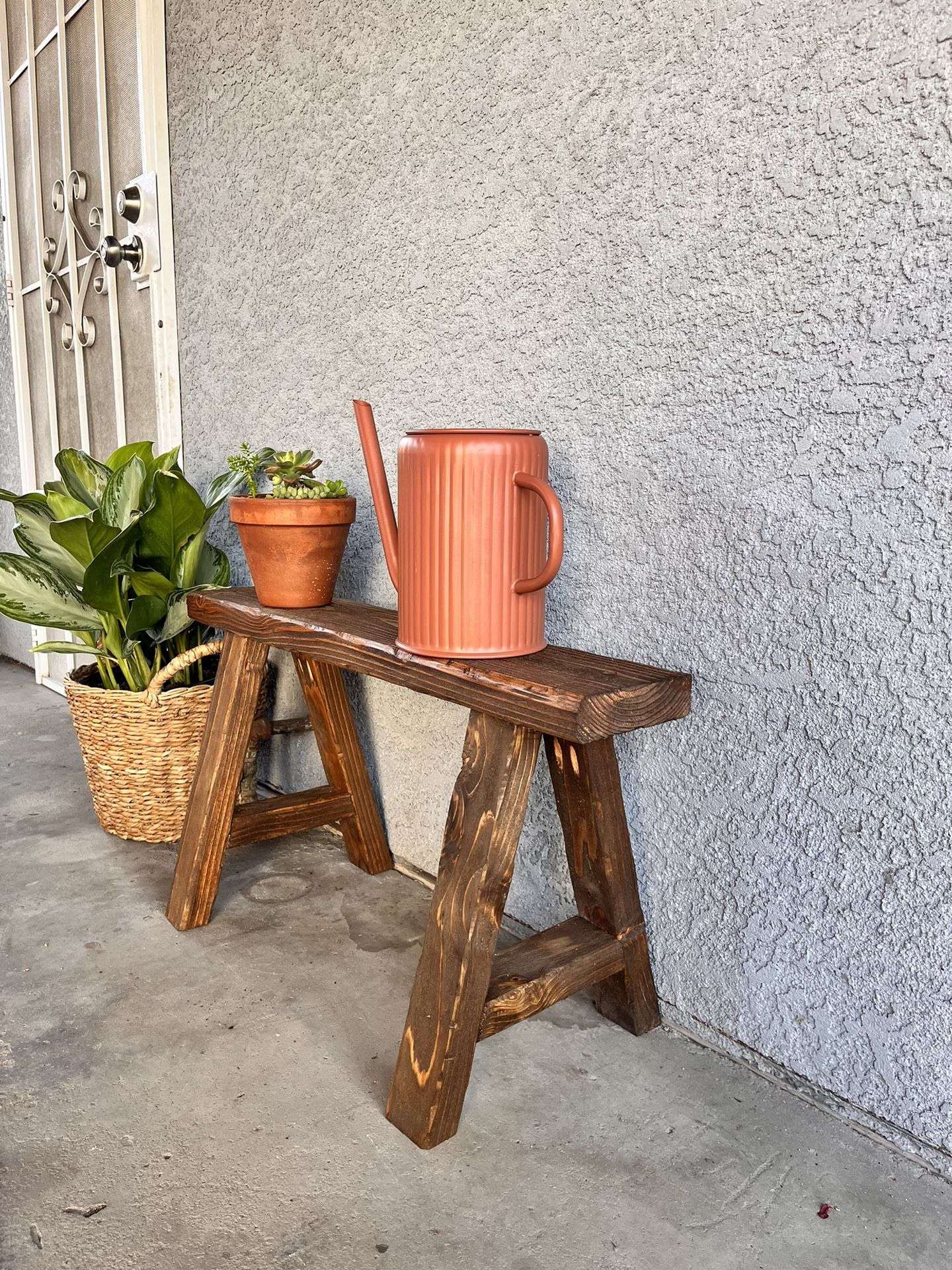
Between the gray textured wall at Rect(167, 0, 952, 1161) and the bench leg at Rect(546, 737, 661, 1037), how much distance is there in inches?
2.0

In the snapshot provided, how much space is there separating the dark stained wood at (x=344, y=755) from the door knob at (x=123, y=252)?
1109 millimetres

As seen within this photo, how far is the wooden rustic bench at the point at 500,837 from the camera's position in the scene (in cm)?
95

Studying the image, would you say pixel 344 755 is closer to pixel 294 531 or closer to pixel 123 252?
pixel 294 531

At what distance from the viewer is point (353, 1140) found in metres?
0.97

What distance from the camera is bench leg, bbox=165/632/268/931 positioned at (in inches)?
55.3

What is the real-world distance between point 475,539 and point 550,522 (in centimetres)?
8

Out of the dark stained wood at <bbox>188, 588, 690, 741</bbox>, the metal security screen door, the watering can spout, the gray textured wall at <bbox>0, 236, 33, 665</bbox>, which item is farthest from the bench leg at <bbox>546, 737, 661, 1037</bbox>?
the gray textured wall at <bbox>0, 236, 33, 665</bbox>

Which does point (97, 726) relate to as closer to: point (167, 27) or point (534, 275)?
point (534, 275)

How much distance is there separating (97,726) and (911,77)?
1.51 m

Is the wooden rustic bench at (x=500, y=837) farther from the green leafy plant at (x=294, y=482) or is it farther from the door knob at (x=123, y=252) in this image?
the door knob at (x=123, y=252)

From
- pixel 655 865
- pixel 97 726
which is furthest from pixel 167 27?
pixel 655 865

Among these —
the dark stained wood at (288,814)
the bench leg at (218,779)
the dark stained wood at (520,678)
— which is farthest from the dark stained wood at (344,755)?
the dark stained wood at (520,678)

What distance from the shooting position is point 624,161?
42.6 inches

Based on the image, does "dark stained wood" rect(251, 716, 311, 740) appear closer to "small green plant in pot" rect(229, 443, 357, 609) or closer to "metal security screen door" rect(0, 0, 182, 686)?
"small green plant in pot" rect(229, 443, 357, 609)
